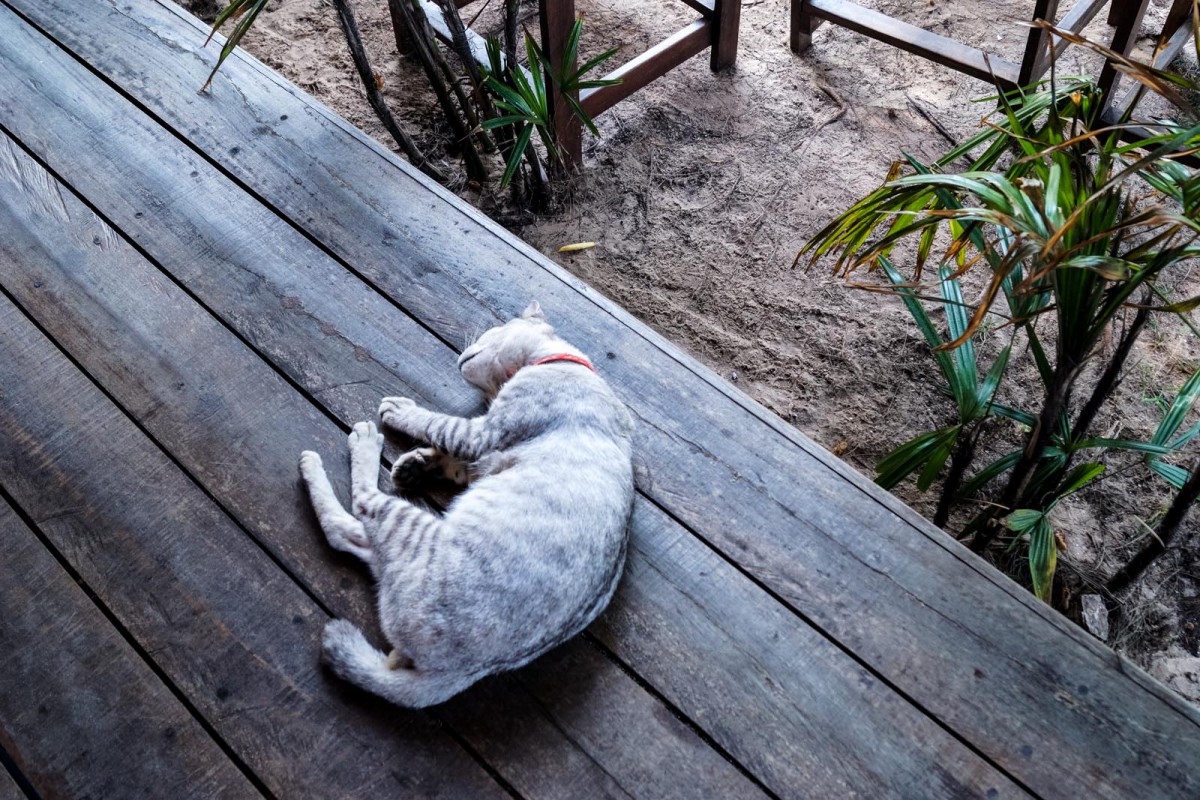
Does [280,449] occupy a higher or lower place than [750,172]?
higher

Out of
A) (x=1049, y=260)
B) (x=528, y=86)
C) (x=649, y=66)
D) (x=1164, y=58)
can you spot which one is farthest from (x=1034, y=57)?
(x=1049, y=260)

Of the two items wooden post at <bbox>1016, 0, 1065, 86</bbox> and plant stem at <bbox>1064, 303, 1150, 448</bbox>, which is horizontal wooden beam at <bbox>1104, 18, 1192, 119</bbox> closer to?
wooden post at <bbox>1016, 0, 1065, 86</bbox>

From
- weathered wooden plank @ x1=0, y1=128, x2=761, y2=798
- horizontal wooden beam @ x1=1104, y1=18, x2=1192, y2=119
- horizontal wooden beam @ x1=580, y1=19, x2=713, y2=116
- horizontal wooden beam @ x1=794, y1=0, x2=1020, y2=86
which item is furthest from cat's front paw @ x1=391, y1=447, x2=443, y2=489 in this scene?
horizontal wooden beam @ x1=1104, y1=18, x2=1192, y2=119

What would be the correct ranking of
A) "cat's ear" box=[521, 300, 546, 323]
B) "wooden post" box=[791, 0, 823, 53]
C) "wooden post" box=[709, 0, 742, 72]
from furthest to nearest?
"wooden post" box=[791, 0, 823, 53] < "wooden post" box=[709, 0, 742, 72] < "cat's ear" box=[521, 300, 546, 323]

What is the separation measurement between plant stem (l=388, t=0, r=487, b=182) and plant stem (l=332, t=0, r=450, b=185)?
0.14 metres

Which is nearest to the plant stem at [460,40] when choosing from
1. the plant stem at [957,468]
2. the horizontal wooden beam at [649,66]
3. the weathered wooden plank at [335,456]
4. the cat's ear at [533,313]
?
the horizontal wooden beam at [649,66]

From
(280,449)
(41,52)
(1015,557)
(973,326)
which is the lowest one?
(1015,557)

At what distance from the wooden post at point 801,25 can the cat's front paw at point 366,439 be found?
9.80 feet

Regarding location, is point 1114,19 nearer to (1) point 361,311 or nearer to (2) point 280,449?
(1) point 361,311

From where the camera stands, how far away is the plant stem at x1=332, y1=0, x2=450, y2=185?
3.03m

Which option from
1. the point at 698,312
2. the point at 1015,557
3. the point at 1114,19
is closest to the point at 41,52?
the point at 698,312

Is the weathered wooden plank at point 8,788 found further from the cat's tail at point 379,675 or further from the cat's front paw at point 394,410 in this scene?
the cat's front paw at point 394,410

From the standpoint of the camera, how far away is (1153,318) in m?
3.19

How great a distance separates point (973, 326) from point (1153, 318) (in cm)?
199
